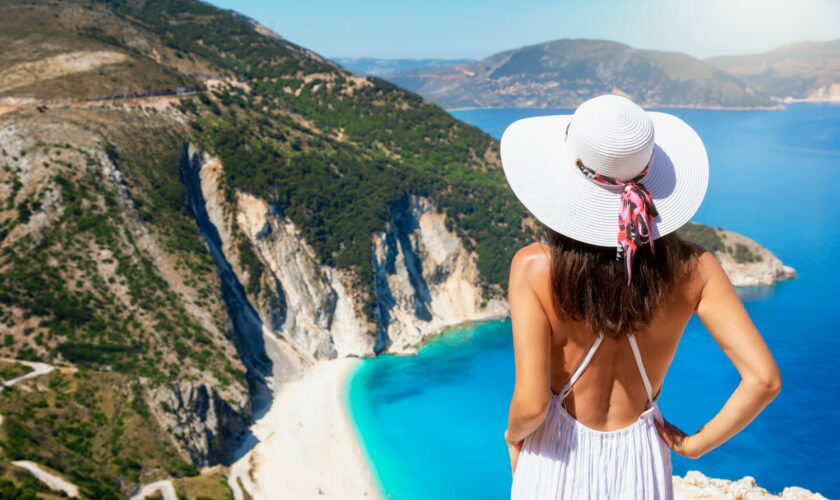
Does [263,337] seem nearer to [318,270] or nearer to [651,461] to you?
[318,270]

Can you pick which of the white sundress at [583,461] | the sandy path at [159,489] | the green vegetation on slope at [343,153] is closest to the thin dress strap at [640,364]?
the white sundress at [583,461]

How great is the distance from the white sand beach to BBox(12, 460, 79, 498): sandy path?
9.22 meters

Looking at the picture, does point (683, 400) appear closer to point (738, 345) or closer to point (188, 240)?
point (188, 240)

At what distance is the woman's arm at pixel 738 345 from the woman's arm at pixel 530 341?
2.32 feet

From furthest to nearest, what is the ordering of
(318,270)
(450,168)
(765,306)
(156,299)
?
(450,168) < (765,306) < (318,270) < (156,299)

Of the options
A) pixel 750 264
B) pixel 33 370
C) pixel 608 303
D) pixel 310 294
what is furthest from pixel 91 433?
pixel 750 264

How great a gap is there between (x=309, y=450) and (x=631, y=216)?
34.3 meters

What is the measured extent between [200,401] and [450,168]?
4151cm

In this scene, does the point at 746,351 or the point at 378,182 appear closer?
the point at 746,351


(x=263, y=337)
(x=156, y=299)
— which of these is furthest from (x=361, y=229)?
(x=156, y=299)

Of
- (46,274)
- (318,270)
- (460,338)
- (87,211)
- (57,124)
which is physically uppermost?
(57,124)

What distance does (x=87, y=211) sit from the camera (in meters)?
38.7

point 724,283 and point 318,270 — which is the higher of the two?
point 724,283

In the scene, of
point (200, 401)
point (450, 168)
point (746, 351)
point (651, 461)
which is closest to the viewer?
point (746, 351)
